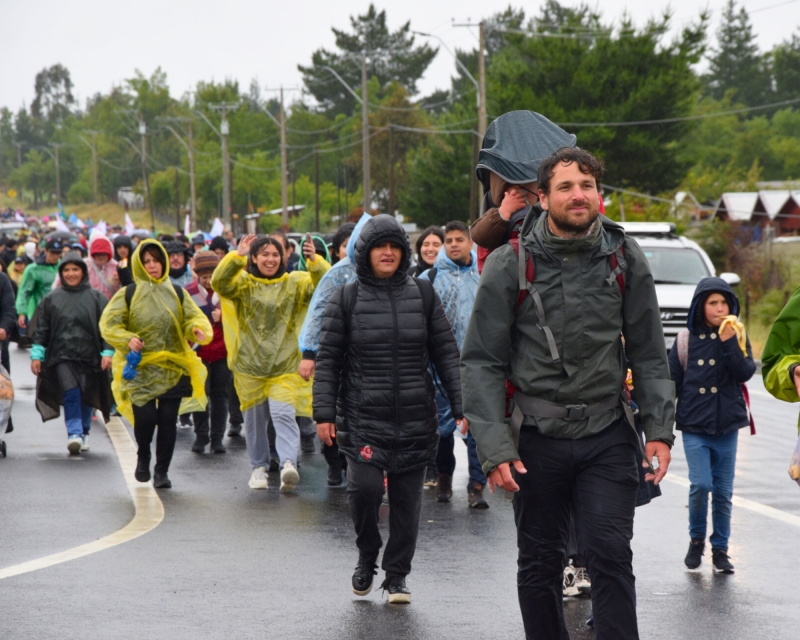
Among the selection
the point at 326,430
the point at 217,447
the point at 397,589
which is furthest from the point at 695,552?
the point at 217,447

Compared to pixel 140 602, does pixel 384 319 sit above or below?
above

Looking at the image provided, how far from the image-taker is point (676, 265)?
730 inches

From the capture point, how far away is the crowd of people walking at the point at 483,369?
446 cm

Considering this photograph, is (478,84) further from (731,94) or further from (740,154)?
(731,94)

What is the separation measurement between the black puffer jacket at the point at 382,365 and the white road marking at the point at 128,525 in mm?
1849

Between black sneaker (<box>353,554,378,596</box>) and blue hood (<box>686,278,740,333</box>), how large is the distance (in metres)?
2.23

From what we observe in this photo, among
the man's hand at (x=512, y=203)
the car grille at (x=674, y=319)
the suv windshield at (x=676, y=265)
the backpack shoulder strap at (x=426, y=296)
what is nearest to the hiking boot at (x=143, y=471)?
the backpack shoulder strap at (x=426, y=296)

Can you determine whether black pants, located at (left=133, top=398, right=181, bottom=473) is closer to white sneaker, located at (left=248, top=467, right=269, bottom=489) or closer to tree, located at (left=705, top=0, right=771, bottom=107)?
white sneaker, located at (left=248, top=467, right=269, bottom=489)

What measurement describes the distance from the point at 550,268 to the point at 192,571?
10.6 feet

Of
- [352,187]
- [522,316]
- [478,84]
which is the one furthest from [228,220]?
[522,316]

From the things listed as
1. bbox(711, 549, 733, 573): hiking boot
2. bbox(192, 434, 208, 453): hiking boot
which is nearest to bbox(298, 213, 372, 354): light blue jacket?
bbox(711, 549, 733, 573): hiking boot

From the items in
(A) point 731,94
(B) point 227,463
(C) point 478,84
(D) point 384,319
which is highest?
(A) point 731,94

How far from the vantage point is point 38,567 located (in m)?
6.85

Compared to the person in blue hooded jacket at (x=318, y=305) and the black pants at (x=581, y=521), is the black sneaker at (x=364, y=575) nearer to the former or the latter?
the person in blue hooded jacket at (x=318, y=305)
